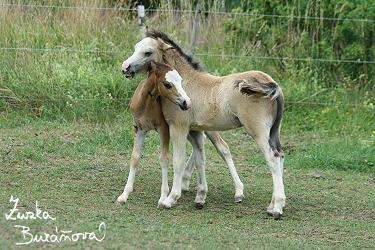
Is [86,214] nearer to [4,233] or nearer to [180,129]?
[4,233]

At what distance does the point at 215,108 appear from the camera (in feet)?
18.9

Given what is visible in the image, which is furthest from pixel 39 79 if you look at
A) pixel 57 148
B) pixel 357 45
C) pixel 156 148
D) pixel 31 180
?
pixel 357 45

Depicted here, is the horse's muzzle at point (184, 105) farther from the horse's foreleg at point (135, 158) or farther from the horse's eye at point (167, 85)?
the horse's foreleg at point (135, 158)

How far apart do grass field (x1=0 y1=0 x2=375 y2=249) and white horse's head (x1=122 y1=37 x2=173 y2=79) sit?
146 centimetres

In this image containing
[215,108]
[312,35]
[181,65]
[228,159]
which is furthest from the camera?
[312,35]

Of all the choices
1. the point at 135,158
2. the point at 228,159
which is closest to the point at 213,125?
the point at 228,159

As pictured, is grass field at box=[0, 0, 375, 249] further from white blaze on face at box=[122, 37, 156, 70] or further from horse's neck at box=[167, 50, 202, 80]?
white blaze on face at box=[122, 37, 156, 70]

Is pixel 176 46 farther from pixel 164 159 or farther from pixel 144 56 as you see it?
pixel 164 159

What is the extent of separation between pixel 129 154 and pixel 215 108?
94.3 inches

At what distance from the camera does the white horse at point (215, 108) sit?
18.2 ft

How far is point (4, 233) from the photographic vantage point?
4.29 m

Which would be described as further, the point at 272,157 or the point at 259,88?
the point at 272,157

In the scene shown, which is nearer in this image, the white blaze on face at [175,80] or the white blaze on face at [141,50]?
the white blaze on face at [175,80]

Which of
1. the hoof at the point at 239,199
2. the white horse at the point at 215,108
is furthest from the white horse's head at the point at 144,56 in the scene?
the hoof at the point at 239,199
